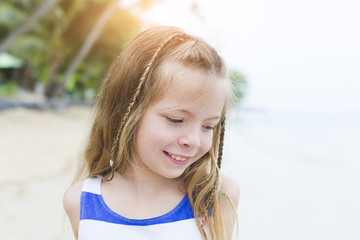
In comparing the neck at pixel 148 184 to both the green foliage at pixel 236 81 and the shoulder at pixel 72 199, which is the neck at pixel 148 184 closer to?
the shoulder at pixel 72 199

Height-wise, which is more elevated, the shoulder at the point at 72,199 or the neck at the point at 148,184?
A: the neck at the point at 148,184

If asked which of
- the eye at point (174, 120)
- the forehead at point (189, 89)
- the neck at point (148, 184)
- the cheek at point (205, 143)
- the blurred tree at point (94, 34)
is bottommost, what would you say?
the neck at point (148, 184)

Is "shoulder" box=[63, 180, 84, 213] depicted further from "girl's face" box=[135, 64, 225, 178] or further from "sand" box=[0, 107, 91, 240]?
"sand" box=[0, 107, 91, 240]

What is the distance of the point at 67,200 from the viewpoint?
1.46 m

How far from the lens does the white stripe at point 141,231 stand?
1309mm

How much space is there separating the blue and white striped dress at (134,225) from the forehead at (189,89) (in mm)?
453

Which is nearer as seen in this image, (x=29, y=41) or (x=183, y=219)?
(x=183, y=219)

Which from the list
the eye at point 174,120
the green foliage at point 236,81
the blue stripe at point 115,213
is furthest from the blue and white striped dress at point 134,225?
the green foliage at point 236,81

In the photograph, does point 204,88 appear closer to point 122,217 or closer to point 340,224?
point 122,217

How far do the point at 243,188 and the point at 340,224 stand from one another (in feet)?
5.33

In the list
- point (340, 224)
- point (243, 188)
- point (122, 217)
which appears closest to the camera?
point (122, 217)

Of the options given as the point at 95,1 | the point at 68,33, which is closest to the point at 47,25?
the point at 68,33

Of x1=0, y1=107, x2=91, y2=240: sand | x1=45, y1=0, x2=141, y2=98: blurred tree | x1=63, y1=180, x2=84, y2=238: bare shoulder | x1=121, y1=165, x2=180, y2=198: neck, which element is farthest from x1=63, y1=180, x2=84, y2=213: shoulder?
x1=45, y1=0, x2=141, y2=98: blurred tree

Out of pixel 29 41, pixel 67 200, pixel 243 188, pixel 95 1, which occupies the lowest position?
pixel 243 188
